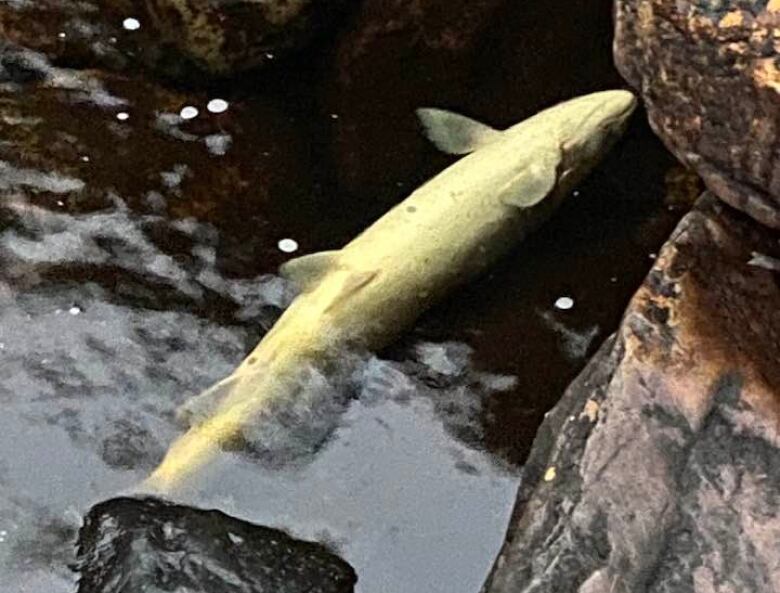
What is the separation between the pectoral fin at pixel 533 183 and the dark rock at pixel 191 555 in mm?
1626

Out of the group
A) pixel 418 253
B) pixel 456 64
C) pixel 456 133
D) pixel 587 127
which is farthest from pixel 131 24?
pixel 587 127

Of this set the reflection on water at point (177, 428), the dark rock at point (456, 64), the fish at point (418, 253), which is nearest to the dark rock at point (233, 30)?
the dark rock at point (456, 64)

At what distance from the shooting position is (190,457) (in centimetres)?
406

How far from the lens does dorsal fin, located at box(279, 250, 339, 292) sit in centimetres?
466

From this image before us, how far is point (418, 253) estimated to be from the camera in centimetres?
473

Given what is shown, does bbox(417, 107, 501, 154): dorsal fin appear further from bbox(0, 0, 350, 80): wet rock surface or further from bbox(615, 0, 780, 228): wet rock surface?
bbox(615, 0, 780, 228): wet rock surface

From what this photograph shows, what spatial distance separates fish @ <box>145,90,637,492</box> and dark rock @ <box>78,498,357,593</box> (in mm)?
201

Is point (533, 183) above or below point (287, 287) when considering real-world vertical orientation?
above

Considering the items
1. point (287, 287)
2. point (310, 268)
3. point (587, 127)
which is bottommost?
point (287, 287)

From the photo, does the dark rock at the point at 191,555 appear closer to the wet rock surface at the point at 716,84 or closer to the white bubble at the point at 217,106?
the wet rock surface at the point at 716,84

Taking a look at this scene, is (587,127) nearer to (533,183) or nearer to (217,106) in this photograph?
(533,183)

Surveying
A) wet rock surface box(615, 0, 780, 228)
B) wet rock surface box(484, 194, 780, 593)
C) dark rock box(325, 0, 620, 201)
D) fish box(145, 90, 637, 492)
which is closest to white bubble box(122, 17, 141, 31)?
dark rock box(325, 0, 620, 201)

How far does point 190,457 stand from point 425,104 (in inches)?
80.4

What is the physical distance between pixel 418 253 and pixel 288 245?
1.68 ft
